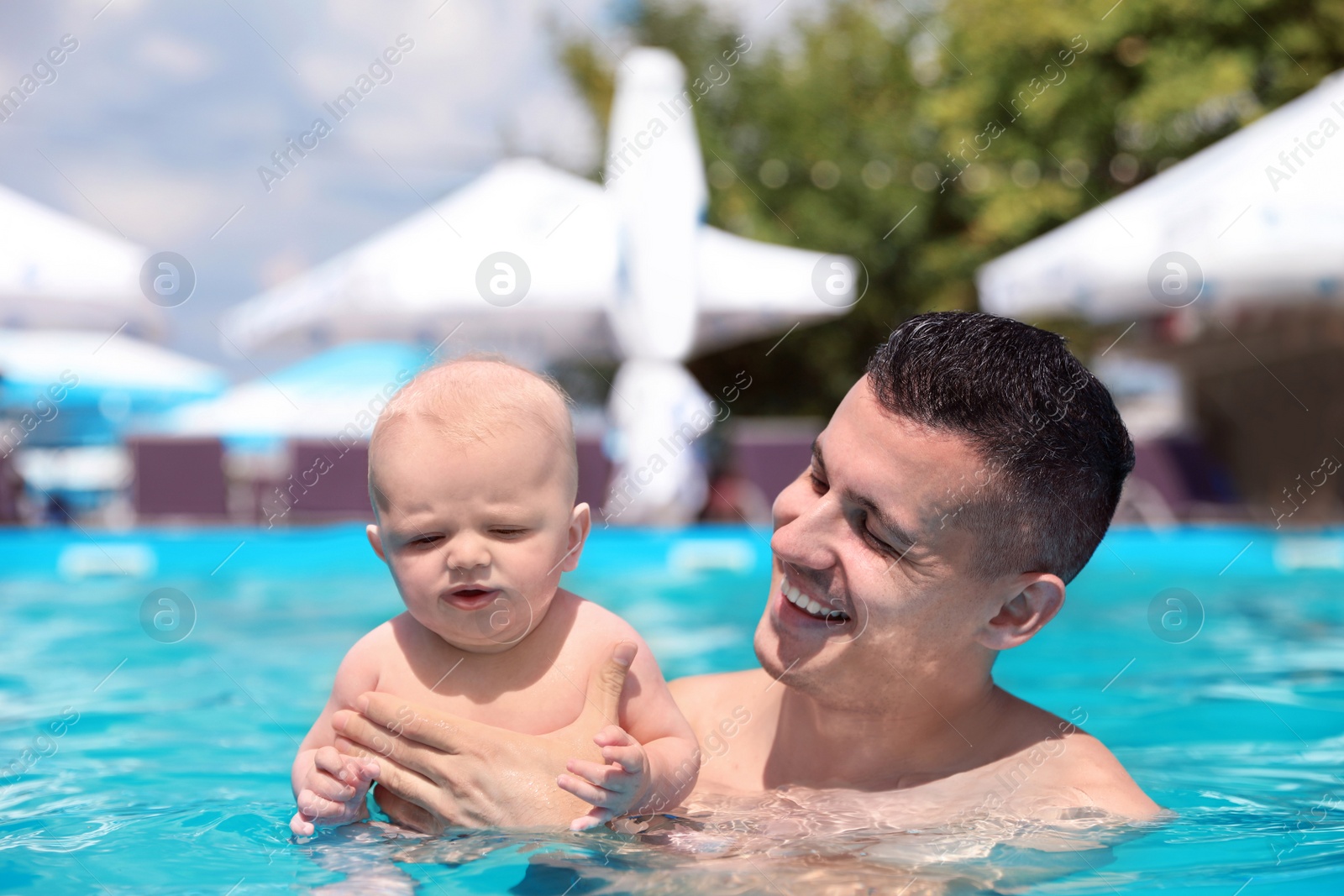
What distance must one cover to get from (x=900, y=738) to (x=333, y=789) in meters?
1.21

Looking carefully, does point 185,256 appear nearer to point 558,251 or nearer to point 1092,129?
point 558,251

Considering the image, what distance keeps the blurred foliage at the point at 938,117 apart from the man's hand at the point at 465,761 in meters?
15.9

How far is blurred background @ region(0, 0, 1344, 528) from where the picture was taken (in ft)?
32.8

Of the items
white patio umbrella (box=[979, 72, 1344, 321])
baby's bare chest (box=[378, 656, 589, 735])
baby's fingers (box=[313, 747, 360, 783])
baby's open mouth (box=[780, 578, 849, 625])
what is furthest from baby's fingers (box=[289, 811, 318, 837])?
white patio umbrella (box=[979, 72, 1344, 321])

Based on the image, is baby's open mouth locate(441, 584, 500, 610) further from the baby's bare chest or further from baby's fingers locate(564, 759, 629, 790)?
baby's fingers locate(564, 759, 629, 790)

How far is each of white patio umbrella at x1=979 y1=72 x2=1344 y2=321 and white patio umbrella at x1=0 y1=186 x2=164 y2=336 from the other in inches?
302

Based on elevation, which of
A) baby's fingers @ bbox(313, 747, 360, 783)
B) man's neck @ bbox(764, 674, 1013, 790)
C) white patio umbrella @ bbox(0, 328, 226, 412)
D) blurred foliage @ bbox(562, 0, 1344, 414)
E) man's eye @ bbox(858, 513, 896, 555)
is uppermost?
blurred foliage @ bbox(562, 0, 1344, 414)

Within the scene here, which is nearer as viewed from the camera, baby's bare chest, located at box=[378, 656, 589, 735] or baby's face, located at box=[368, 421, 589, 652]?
baby's face, located at box=[368, 421, 589, 652]

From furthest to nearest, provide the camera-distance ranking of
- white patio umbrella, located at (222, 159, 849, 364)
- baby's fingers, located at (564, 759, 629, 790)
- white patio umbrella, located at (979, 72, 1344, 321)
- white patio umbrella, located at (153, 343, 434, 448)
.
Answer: white patio umbrella, located at (153, 343, 434, 448), white patio umbrella, located at (222, 159, 849, 364), white patio umbrella, located at (979, 72, 1344, 321), baby's fingers, located at (564, 759, 629, 790)

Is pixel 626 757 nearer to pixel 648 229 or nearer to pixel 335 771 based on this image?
pixel 335 771

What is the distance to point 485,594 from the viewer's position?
7.11 feet

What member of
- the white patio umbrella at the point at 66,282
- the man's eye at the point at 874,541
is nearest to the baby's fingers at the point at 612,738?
the man's eye at the point at 874,541

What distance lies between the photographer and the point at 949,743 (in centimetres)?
255

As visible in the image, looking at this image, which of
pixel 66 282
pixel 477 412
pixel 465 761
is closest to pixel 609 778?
pixel 465 761
